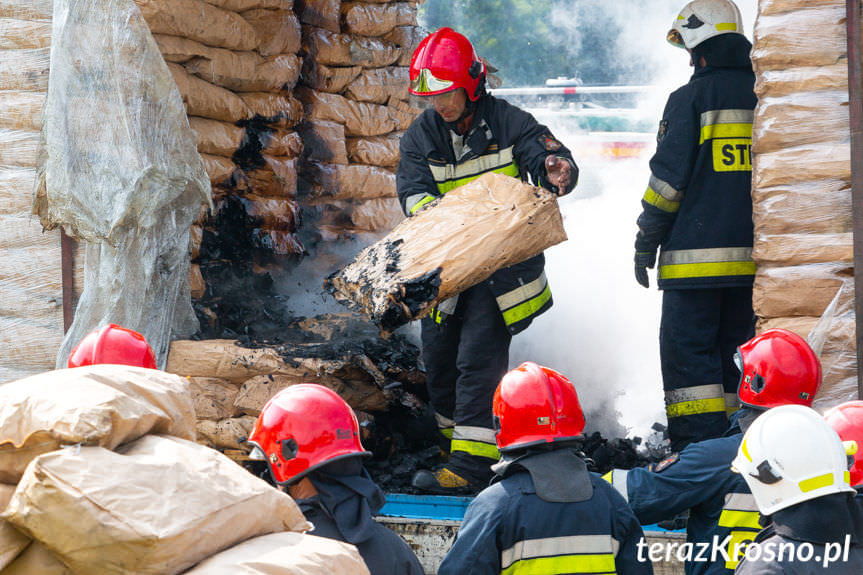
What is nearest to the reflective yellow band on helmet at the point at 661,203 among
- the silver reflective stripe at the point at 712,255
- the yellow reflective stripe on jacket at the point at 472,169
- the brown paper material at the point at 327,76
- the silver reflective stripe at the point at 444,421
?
the silver reflective stripe at the point at 712,255

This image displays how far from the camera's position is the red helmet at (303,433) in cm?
234

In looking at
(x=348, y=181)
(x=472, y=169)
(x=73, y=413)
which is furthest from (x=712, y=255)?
(x=73, y=413)

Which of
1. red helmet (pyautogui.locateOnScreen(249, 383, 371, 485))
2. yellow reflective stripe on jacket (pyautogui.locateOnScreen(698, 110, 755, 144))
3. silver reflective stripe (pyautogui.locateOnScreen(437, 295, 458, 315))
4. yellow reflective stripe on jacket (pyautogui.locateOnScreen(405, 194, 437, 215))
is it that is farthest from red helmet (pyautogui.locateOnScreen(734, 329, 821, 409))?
yellow reflective stripe on jacket (pyautogui.locateOnScreen(405, 194, 437, 215))

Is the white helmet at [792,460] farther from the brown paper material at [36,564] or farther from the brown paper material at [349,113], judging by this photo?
the brown paper material at [349,113]

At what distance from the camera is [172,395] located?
1.67m

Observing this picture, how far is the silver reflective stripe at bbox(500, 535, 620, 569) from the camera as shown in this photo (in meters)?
2.34

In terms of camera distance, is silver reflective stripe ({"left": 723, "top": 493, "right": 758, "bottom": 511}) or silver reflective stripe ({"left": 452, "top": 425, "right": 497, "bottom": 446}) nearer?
silver reflective stripe ({"left": 723, "top": 493, "right": 758, "bottom": 511})

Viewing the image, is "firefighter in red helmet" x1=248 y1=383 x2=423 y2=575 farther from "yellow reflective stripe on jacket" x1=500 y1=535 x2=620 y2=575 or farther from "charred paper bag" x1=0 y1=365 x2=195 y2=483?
"charred paper bag" x1=0 y1=365 x2=195 y2=483

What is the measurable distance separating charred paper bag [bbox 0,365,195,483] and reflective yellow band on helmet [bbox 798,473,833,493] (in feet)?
4.25

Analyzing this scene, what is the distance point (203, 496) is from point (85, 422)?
0.21 metres

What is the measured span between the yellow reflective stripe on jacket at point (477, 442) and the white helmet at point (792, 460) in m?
1.98

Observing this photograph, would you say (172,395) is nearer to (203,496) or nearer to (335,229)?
(203,496)

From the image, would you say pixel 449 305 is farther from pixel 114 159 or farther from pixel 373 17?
pixel 373 17

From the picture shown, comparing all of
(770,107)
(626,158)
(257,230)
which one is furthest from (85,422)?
(626,158)
